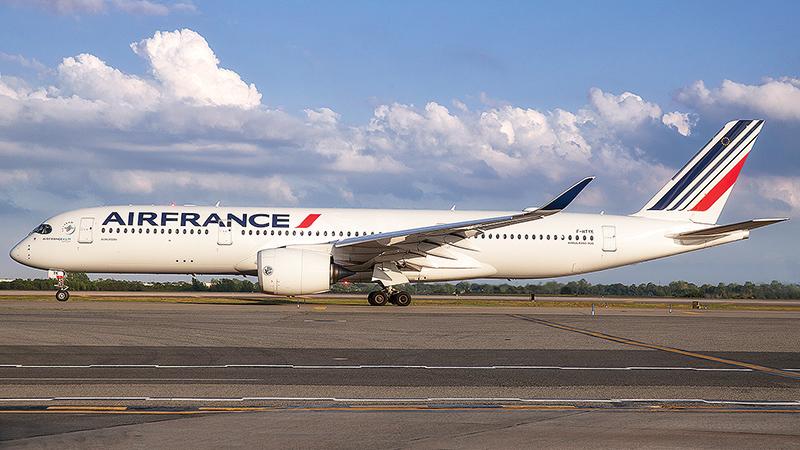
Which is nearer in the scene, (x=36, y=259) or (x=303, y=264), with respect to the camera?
(x=303, y=264)

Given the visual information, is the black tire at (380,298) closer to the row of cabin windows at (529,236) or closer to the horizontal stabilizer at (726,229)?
the row of cabin windows at (529,236)

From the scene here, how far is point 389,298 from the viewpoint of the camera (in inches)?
1262

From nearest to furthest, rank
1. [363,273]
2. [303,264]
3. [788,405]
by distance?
1. [788,405]
2. [303,264]
3. [363,273]

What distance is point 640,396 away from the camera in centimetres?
1021

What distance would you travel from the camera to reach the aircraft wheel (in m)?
31.9

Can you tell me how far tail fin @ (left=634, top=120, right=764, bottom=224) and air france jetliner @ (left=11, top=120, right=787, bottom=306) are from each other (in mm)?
43

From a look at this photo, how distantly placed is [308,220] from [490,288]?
1477 inches

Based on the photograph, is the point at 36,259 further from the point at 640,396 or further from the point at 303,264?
the point at 640,396

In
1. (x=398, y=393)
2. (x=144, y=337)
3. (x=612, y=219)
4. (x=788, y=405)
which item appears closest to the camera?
(x=788, y=405)

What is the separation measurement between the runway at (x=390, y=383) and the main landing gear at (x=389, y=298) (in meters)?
11.3

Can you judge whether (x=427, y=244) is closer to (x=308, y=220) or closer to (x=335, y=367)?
(x=308, y=220)

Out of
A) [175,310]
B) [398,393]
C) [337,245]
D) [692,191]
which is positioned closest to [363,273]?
[337,245]

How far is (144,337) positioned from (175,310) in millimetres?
8769

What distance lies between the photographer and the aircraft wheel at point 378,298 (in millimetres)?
31875
